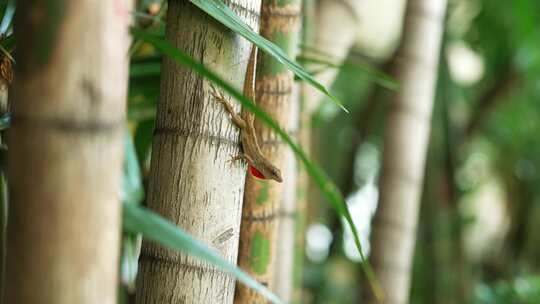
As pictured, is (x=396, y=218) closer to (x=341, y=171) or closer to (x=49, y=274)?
(x=49, y=274)

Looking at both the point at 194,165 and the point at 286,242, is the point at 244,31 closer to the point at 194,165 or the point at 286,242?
the point at 194,165

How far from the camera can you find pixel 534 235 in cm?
370

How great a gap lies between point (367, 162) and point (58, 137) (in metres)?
2.99

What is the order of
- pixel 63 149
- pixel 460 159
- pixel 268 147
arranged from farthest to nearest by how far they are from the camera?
pixel 460 159, pixel 268 147, pixel 63 149

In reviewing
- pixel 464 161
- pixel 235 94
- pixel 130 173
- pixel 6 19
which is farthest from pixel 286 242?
pixel 464 161

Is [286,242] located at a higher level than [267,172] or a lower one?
lower

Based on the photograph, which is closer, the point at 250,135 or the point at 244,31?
the point at 244,31

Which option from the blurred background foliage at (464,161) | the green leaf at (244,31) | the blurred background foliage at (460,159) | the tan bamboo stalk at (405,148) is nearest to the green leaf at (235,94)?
the green leaf at (244,31)

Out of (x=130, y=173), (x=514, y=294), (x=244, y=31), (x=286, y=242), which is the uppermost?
(x=244, y=31)

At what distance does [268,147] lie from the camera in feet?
3.14

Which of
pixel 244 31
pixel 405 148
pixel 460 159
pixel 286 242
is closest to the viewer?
pixel 244 31

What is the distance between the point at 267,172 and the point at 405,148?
88cm

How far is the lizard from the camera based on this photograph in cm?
73

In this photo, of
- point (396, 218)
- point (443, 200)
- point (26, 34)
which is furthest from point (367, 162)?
point (26, 34)
